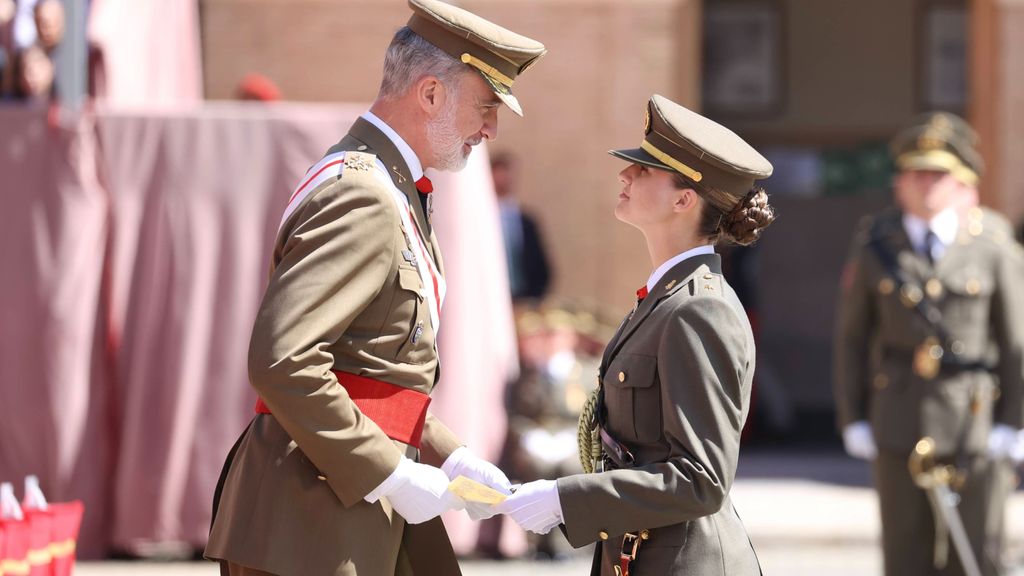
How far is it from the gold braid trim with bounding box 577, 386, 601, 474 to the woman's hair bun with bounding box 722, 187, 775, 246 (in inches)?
17.0

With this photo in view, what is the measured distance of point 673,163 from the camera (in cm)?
310

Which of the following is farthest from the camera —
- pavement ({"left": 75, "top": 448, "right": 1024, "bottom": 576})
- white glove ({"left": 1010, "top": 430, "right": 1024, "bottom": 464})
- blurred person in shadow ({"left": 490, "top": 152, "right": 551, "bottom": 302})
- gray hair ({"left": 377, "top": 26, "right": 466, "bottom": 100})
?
blurred person in shadow ({"left": 490, "top": 152, "right": 551, "bottom": 302})

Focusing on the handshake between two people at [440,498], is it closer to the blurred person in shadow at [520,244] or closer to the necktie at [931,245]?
the necktie at [931,245]

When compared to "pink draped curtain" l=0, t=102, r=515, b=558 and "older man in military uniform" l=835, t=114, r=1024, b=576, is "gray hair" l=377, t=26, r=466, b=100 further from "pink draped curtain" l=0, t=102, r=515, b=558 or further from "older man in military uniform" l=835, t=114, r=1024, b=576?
"pink draped curtain" l=0, t=102, r=515, b=558

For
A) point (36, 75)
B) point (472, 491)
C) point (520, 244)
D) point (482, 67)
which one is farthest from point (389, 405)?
point (520, 244)

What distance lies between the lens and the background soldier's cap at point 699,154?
10.0ft

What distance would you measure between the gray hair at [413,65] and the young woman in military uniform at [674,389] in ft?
1.29

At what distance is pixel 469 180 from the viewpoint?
7.23 m

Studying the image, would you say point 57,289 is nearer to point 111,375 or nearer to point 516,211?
point 111,375

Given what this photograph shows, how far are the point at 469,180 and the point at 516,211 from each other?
2091 mm

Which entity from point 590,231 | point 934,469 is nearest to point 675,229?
point 934,469

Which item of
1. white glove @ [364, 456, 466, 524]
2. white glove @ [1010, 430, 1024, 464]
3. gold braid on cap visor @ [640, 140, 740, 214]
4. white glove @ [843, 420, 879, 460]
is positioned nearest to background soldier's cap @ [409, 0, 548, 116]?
gold braid on cap visor @ [640, 140, 740, 214]

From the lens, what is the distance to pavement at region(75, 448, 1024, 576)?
707cm

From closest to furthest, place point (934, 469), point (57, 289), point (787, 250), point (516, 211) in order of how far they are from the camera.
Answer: point (934, 469), point (57, 289), point (516, 211), point (787, 250)
